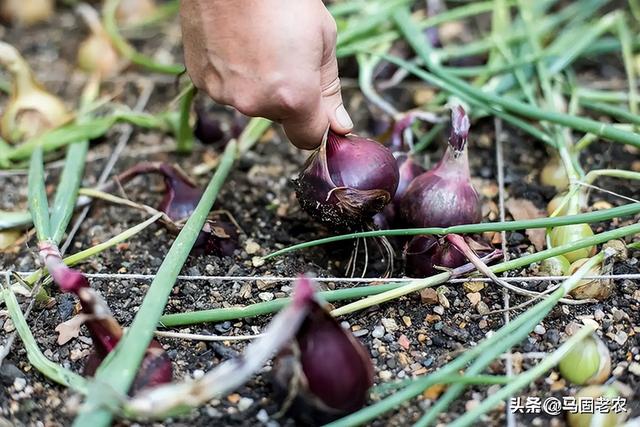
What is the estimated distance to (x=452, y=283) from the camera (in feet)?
3.90

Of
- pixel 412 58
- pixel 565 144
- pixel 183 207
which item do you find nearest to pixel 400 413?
pixel 183 207

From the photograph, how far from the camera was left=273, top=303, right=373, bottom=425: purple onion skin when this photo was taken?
90 centimetres

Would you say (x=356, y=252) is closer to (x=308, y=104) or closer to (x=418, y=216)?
(x=418, y=216)

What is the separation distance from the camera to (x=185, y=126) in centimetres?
151

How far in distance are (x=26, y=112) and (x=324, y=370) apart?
1.05 m

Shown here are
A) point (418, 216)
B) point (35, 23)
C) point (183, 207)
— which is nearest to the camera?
point (418, 216)

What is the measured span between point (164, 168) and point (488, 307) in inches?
24.5

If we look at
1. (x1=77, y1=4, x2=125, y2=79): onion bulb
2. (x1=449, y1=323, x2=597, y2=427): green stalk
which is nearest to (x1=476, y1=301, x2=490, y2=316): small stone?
(x1=449, y1=323, x2=597, y2=427): green stalk

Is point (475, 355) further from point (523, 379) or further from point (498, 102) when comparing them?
point (498, 102)

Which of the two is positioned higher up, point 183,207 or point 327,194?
point 327,194

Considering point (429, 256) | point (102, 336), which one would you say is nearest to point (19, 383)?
point (102, 336)

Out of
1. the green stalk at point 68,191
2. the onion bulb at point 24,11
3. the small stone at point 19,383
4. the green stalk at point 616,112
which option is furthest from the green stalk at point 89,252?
the onion bulb at point 24,11

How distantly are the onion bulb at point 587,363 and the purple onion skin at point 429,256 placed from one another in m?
0.22

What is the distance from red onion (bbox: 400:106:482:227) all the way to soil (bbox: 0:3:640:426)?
11 centimetres
